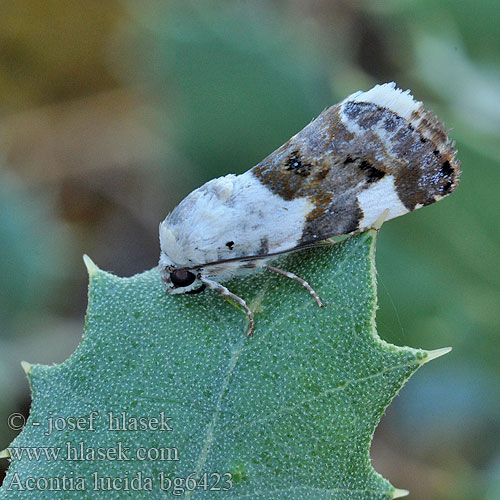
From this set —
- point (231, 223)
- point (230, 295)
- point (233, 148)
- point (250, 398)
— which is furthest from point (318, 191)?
point (233, 148)

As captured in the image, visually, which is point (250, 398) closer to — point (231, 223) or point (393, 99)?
point (231, 223)

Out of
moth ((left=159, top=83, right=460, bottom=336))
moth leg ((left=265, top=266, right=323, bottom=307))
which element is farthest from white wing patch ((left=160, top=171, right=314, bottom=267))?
moth leg ((left=265, top=266, right=323, bottom=307))

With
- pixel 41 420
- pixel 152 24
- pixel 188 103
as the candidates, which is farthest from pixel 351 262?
pixel 152 24

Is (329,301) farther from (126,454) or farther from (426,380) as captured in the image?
(426,380)

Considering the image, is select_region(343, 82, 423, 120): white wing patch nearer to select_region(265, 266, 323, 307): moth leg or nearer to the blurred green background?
select_region(265, 266, 323, 307): moth leg

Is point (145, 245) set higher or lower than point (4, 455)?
higher
